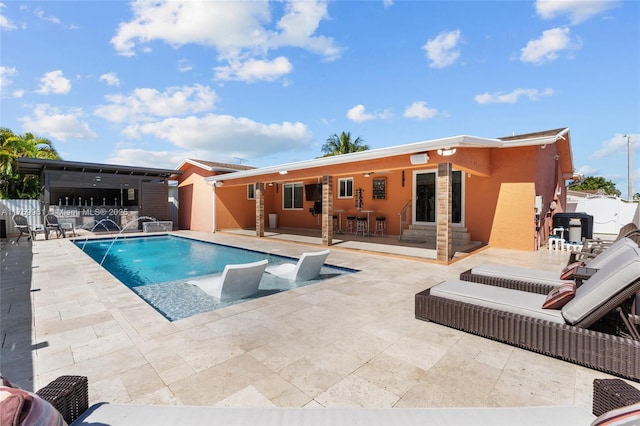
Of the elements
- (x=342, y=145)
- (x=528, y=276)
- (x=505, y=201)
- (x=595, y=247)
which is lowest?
(x=528, y=276)

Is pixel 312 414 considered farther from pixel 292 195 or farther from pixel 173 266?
pixel 292 195

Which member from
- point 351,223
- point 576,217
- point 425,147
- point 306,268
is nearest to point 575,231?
point 576,217

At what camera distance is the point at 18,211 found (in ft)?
48.2

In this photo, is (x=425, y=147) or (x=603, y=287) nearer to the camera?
(x=603, y=287)

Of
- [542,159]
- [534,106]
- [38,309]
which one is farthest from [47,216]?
[534,106]

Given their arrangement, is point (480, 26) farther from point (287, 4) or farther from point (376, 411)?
point (376, 411)

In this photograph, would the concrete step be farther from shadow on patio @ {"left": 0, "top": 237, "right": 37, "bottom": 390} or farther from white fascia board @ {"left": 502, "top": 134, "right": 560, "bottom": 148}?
shadow on patio @ {"left": 0, "top": 237, "right": 37, "bottom": 390}

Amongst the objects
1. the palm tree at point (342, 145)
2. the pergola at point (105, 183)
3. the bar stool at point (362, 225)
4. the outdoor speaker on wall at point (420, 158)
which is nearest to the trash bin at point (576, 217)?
the bar stool at point (362, 225)

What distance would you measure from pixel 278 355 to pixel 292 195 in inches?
580

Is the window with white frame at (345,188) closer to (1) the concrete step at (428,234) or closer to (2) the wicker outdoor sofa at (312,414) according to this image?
(1) the concrete step at (428,234)

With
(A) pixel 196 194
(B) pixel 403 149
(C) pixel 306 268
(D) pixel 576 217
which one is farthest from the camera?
(A) pixel 196 194

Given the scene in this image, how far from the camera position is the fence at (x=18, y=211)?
14.4 metres

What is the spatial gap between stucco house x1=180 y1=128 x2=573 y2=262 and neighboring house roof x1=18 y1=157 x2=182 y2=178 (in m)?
4.02

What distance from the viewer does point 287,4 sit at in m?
9.64
